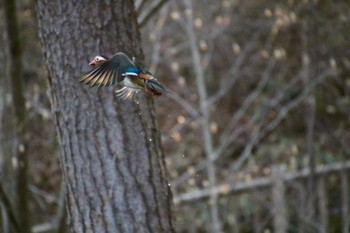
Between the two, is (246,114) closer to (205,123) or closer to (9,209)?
(205,123)

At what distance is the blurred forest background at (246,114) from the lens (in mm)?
6910

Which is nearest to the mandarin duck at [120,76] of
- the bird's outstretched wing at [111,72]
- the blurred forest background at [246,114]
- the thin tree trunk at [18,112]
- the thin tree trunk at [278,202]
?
the bird's outstretched wing at [111,72]

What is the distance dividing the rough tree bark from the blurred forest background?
3.31 meters

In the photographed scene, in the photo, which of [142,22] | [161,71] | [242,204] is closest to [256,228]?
[242,204]

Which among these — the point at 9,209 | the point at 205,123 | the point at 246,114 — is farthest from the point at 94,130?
the point at 246,114

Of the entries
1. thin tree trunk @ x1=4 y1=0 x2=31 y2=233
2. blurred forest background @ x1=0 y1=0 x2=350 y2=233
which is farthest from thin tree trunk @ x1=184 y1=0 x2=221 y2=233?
thin tree trunk @ x1=4 y1=0 x2=31 y2=233

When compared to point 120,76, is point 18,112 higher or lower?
higher

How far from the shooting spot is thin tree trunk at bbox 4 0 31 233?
4.38 m

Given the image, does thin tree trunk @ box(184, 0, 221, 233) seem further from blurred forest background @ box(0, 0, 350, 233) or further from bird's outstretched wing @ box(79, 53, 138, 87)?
bird's outstretched wing @ box(79, 53, 138, 87)

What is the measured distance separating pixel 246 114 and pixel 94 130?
5.81 meters

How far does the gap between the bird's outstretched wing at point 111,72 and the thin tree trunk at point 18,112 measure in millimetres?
2316

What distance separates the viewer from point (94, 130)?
304 cm

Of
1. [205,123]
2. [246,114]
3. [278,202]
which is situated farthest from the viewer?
[246,114]

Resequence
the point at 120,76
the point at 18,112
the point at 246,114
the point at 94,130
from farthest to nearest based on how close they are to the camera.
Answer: the point at 246,114 → the point at 18,112 → the point at 94,130 → the point at 120,76
